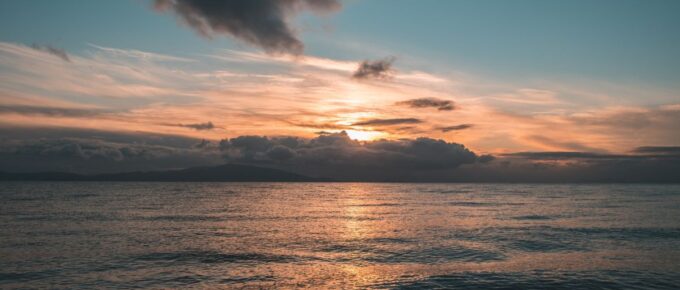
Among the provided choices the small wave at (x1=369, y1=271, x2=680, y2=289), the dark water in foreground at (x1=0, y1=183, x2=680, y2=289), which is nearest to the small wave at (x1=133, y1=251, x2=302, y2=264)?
the dark water in foreground at (x1=0, y1=183, x2=680, y2=289)

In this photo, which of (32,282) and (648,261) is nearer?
(32,282)

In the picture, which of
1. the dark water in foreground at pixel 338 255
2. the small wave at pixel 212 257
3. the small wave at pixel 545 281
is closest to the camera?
the small wave at pixel 545 281

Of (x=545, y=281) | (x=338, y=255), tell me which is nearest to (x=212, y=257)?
(x=338, y=255)

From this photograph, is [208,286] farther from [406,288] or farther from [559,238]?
[559,238]

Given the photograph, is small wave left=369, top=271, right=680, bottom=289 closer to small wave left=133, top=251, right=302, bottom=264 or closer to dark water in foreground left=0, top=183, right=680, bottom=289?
dark water in foreground left=0, top=183, right=680, bottom=289

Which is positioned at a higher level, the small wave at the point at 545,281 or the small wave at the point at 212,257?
the small wave at the point at 545,281

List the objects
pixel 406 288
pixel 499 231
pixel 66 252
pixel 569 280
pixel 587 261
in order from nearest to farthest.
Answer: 1. pixel 406 288
2. pixel 569 280
3. pixel 587 261
4. pixel 66 252
5. pixel 499 231

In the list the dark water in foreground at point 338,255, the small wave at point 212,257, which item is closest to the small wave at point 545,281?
the dark water in foreground at point 338,255

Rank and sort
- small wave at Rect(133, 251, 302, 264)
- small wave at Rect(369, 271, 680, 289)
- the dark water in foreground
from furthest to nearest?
small wave at Rect(133, 251, 302, 264)
the dark water in foreground
small wave at Rect(369, 271, 680, 289)

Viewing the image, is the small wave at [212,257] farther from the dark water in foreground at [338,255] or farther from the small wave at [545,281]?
the small wave at [545,281]

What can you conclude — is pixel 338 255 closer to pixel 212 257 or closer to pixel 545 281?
pixel 212 257

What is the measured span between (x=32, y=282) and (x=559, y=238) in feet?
159

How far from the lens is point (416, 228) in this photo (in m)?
59.2

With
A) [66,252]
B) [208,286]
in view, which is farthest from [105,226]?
[208,286]
